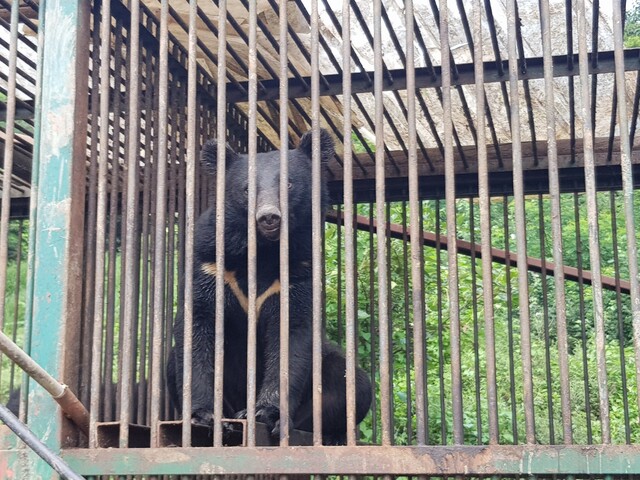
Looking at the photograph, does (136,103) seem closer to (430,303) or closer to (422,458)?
(422,458)

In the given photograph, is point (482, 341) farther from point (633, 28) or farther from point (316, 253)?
point (633, 28)

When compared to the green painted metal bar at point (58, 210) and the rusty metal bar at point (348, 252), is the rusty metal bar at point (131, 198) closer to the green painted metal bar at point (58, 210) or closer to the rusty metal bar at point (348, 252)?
the green painted metal bar at point (58, 210)

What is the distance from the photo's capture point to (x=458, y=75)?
570 centimetres

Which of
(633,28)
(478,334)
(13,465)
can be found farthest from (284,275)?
(633,28)

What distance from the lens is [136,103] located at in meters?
4.23

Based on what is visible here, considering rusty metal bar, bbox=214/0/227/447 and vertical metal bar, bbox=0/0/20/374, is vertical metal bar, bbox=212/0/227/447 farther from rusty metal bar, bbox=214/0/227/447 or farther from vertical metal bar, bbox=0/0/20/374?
vertical metal bar, bbox=0/0/20/374

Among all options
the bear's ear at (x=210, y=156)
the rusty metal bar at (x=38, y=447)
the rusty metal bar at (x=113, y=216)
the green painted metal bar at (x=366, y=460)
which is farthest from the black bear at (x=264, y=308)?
the rusty metal bar at (x=38, y=447)

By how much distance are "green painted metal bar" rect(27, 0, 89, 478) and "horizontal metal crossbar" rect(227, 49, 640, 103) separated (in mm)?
1725

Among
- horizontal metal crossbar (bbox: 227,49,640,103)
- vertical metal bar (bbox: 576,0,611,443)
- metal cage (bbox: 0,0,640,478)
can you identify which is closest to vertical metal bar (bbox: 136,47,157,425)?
metal cage (bbox: 0,0,640,478)

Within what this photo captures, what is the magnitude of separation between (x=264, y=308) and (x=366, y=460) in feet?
7.47

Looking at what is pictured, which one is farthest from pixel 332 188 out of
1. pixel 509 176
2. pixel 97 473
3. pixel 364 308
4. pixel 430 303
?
pixel 430 303

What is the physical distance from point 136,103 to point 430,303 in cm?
874

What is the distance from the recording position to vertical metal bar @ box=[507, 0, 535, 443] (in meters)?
3.56

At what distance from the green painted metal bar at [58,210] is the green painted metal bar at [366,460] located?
0.88 feet
